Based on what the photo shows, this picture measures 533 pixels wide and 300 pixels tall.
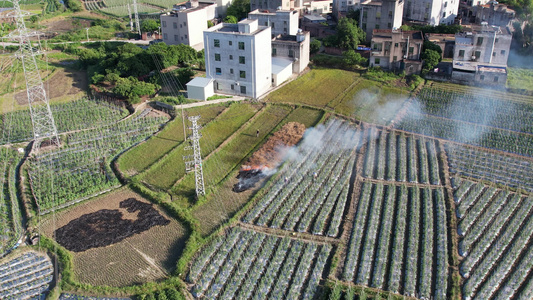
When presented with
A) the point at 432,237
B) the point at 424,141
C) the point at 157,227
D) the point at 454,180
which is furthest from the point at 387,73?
the point at 157,227

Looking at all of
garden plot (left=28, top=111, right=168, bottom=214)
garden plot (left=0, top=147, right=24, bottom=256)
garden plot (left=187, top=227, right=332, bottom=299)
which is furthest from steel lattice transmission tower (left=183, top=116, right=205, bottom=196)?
garden plot (left=0, top=147, right=24, bottom=256)

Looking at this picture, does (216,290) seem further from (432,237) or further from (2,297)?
(432,237)

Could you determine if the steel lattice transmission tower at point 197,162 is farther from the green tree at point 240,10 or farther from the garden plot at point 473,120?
the green tree at point 240,10

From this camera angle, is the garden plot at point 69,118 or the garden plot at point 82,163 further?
the garden plot at point 69,118

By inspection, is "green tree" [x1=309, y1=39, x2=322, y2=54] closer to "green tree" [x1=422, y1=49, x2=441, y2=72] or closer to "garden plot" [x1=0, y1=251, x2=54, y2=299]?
"green tree" [x1=422, y1=49, x2=441, y2=72]

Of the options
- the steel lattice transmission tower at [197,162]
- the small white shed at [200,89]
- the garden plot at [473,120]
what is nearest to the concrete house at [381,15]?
the garden plot at [473,120]

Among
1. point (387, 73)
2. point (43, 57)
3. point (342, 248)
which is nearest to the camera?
point (342, 248)
